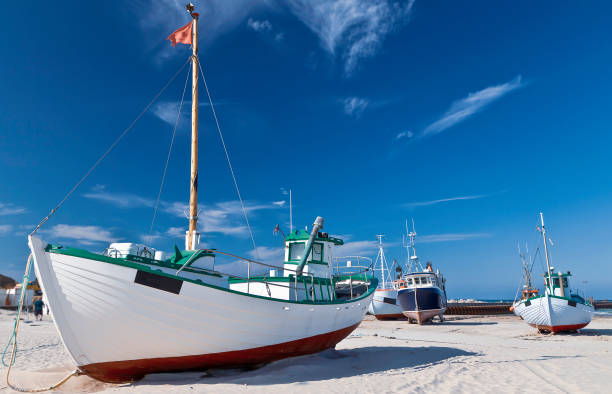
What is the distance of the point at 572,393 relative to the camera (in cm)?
789

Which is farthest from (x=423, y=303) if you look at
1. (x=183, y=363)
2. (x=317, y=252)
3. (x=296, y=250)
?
(x=183, y=363)

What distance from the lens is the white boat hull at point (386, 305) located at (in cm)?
3966

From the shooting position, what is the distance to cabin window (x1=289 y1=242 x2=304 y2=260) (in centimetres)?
1438

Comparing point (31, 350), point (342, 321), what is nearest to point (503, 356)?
point (342, 321)

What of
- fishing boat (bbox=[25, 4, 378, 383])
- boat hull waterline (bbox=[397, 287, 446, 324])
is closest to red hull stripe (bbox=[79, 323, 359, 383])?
fishing boat (bbox=[25, 4, 378, 383])

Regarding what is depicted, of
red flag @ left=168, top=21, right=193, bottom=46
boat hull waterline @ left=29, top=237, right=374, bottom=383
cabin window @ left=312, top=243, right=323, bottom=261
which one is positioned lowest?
boat hull waterline @ left=29, top=237, right=374, bottom=383

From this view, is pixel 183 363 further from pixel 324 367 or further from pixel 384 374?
pixel 384 374

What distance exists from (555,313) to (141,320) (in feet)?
74.9

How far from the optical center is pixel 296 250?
47.5 feet

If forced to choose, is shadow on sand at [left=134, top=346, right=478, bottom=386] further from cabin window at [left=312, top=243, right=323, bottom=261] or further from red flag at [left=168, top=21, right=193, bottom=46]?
red flag at [left=168, top=21, right=193, bottom=46]

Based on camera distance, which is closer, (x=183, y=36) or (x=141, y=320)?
(x=141, y=320)

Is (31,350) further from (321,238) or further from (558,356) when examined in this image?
(558,356)

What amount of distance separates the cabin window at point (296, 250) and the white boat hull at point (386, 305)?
27867 mm

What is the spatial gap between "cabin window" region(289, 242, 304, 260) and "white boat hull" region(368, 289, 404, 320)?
27.9 metres
